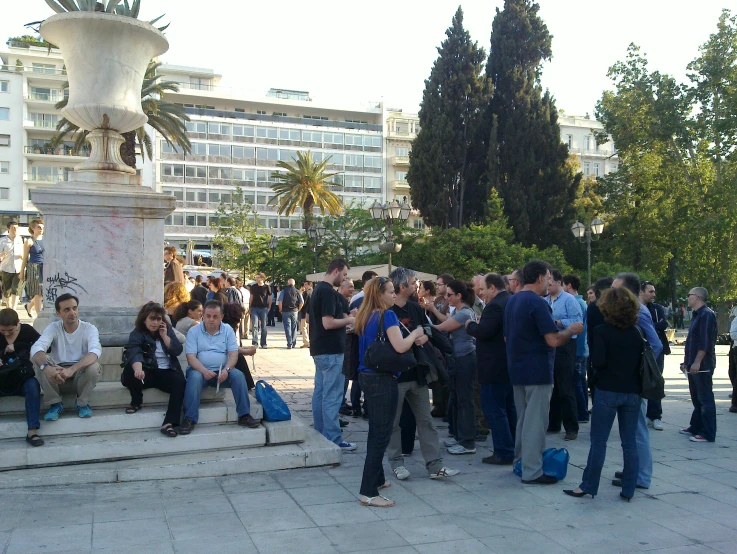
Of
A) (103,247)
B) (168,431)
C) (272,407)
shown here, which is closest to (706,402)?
(272,407)

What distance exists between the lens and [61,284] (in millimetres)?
6949

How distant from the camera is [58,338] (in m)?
6.01

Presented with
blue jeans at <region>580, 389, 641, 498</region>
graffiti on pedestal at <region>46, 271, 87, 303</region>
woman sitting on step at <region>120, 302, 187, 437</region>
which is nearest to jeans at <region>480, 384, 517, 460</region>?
blue jeans at <region>580, 389, 641, 498</region>

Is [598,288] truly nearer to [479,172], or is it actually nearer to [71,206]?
[71,206]

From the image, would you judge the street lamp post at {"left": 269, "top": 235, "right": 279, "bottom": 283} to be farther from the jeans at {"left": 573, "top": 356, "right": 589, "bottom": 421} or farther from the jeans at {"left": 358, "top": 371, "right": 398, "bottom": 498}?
the jeans at {"left": 358, "top": 371, "right": 398, "bottom": 498}

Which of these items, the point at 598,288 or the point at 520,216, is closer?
the point at 598,288

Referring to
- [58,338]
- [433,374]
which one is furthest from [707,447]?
[58,338]

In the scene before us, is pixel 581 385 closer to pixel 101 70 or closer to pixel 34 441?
pixel 34 441

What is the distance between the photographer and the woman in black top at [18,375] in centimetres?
573

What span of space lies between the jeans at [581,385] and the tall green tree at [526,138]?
30.0 metres

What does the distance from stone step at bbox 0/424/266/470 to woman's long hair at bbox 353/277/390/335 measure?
177 centimetres

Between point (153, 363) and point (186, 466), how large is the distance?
3.51ft

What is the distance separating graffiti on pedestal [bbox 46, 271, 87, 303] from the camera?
6949mm

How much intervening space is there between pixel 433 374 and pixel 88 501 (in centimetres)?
281
